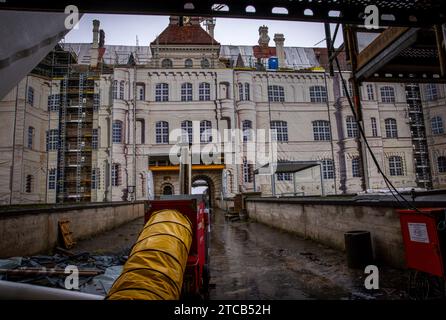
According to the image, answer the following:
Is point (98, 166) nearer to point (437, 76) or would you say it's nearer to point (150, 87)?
point (150, 87)

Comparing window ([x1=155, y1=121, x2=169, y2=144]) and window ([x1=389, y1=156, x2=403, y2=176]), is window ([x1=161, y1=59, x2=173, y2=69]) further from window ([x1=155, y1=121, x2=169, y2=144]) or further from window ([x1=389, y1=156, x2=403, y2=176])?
window ([x1=389, y1=156, x2=403, y2=176])

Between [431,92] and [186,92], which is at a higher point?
[186,92]

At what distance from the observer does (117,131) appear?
3066 cm

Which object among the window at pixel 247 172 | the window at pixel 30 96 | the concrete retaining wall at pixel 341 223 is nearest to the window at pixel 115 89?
the window at pixel 30 96

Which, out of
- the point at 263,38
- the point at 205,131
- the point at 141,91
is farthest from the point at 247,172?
the point at 263,38

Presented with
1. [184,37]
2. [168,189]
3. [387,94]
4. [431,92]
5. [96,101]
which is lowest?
[168,189]

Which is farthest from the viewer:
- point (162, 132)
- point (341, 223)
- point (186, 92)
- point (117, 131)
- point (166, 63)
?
point (166, 63)

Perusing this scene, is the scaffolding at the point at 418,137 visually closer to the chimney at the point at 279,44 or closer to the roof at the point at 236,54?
the roof at the point at 236,54

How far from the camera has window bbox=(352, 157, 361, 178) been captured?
32.7 metres

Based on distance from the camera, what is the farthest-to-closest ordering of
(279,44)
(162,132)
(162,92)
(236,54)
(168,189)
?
1. (236,54)
2. (279,44)
3. (162,92)
4. (162,132)
5. (168,189)

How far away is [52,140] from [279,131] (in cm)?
2648

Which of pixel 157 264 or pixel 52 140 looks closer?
pixel 157 264

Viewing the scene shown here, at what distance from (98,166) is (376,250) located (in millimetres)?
30109

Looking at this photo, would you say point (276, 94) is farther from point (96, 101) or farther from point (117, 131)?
point (96, 101)
